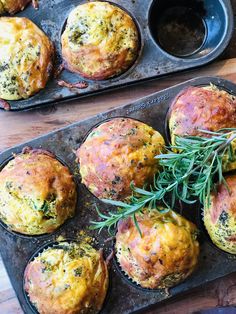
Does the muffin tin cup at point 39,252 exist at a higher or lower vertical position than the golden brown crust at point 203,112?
lower

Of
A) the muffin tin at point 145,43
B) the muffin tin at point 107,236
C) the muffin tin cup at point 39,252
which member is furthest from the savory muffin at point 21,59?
the muffin tin cup at point 39,252

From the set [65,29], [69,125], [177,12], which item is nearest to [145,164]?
[69,125]

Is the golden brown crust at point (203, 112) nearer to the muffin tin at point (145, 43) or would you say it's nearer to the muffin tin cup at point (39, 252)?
the muffin tin at point (145, 43)

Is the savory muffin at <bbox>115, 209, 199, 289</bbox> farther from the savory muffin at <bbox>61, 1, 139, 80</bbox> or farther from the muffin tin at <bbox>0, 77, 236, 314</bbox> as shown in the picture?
the savory muffin at <bbox>61, 1, 139, 80</bbox>

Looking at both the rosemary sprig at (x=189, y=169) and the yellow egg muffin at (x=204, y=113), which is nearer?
the rosemary sprig at (x=189, y=169)

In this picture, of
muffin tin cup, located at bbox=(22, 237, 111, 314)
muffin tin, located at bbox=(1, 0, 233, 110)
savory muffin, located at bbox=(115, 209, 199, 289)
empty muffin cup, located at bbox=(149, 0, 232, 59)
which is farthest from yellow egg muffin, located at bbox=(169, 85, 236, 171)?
muffin tin cup, located at bbox=(22, 237, 111, 314)

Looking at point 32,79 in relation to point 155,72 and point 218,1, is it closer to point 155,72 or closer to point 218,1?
point 155,72

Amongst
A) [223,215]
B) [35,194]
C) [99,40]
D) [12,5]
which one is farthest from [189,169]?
[12,5]
